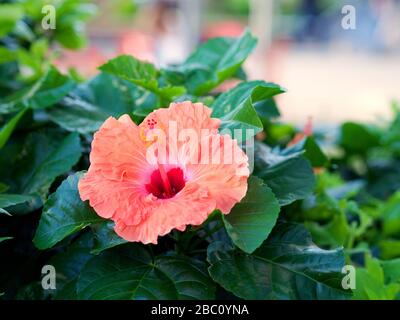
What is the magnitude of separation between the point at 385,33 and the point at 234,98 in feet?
35.7

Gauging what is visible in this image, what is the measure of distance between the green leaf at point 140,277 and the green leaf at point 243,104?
7.6 inches

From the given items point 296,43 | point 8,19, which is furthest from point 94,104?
point 296,43

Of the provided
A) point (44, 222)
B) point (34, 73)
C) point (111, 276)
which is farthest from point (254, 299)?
point (34, 73)

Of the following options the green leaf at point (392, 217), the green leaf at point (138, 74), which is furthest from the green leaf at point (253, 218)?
the green leaf at point (392, 217)

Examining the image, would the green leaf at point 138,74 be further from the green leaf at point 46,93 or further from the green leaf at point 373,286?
the green leaf at point 373,286

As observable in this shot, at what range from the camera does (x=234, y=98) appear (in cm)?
94

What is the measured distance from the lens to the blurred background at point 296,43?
5.06 metres

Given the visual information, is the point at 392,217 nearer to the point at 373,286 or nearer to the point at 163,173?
the point at 373,286

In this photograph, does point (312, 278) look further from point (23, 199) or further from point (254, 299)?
point (23, 199)

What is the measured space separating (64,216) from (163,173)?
137 mm

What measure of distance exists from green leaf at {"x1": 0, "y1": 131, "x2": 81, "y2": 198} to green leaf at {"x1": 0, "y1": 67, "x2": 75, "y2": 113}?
0.06 metres

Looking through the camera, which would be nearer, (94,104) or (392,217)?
(94,104)

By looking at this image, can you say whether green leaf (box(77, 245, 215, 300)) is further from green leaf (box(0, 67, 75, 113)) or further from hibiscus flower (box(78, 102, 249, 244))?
green leaf (box(0, 67, 75, 113))

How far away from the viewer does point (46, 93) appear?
3.63 ft
